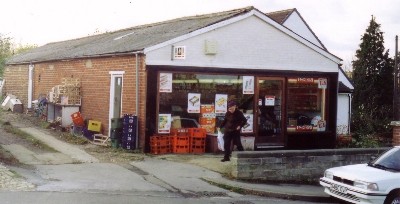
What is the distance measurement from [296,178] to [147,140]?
495 centimetres

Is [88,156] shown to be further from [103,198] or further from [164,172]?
[103,198]

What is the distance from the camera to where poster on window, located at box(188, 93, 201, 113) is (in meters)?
17.3

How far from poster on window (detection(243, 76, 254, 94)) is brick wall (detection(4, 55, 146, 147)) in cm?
377

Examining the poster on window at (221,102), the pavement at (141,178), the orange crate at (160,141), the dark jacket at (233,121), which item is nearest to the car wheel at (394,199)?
the pavement at (141,178)

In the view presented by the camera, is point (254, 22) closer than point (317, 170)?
No

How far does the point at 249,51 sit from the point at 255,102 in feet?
5.92

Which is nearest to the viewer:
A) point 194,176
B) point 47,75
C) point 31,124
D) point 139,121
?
point 194,176

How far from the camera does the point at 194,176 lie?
13.1 metres

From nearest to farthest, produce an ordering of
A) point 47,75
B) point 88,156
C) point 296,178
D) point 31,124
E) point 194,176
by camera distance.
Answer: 1. point 194,176
2. point 296,178
3. point 88,156
4. point 31,124
5. point 47,75

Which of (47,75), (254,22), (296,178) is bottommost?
(296,178)

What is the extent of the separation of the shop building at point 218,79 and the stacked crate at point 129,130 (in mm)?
215

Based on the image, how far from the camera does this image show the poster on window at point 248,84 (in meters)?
18.2

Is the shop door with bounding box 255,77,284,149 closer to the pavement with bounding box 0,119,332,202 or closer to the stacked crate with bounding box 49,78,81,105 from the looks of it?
the pavement with bounding box 0,119,332,202

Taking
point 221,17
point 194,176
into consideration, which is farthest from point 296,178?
point 221,17
